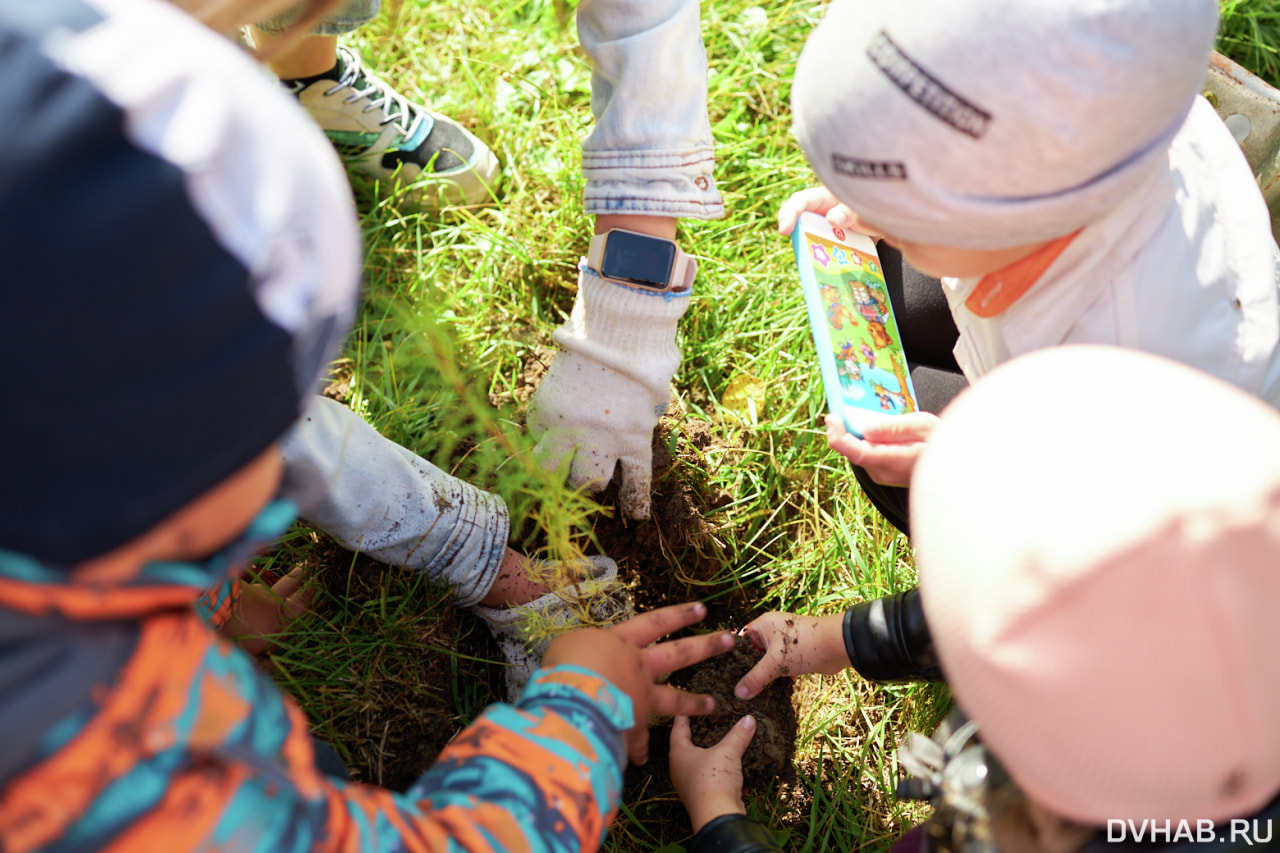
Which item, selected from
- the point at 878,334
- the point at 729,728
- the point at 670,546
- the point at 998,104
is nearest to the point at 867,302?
the point at 878,334

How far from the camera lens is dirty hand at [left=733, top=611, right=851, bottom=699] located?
143cm

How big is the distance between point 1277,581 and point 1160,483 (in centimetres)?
13

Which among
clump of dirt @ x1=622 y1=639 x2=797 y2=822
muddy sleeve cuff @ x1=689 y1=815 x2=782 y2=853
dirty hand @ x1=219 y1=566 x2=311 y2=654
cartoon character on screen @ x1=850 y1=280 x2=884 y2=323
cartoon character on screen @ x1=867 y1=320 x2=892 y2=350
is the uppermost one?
cartoon character on screen @ x1=850 y1=280 x2=884 y2=323

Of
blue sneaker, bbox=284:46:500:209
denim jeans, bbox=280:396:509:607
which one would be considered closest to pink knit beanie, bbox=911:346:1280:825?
denim jeans, bbox=280:396:509:607

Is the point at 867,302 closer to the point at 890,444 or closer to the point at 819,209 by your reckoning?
the point at 819,209

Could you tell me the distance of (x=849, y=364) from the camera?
1488mm

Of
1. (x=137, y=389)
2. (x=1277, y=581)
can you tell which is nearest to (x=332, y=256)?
(x=137, y=389)

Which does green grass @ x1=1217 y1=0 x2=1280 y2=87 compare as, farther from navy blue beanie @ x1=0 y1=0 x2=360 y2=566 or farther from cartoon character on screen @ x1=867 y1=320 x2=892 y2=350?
navy blue beanie @ x1=0 y1=0 x2=360 y2=566

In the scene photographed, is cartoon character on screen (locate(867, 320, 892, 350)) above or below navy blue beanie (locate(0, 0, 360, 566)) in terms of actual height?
below

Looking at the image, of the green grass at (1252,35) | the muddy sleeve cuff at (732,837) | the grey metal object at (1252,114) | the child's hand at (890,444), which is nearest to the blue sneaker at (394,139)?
the child's hand at (890,444)

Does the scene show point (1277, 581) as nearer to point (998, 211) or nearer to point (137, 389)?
point (998, 211)

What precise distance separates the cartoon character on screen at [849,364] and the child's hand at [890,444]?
127mm

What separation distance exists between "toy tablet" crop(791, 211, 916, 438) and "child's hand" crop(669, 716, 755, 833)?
0.56 metres

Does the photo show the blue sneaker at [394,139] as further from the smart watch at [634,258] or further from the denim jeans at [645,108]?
the smart watch at [634,258]
